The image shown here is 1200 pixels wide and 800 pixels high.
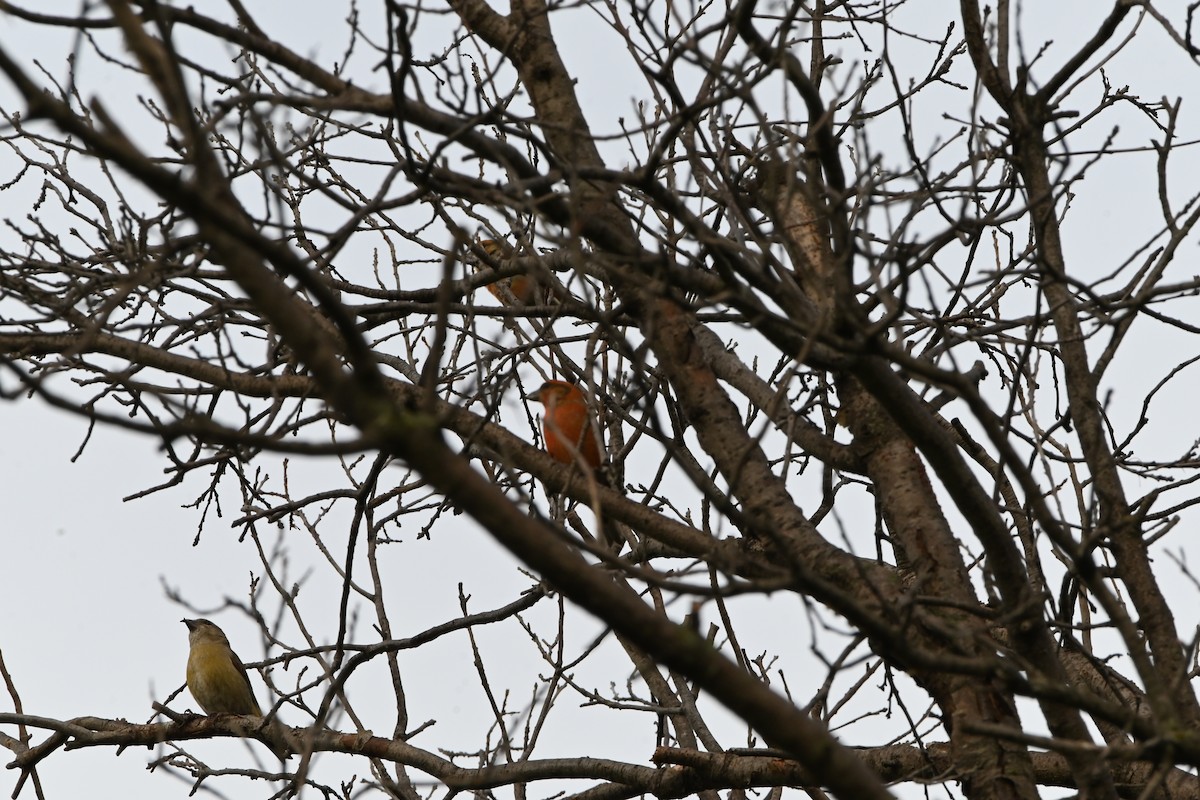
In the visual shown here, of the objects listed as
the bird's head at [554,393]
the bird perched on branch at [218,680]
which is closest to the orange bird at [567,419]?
the bird's head at [554,393]

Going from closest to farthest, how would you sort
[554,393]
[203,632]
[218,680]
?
[554,393], [218,680], [203,632]

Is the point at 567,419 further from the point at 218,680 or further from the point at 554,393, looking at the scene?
the point at 218,680

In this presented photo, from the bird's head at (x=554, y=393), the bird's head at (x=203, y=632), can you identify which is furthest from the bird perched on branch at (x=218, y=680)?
the bird's head at (x=554, y=393)

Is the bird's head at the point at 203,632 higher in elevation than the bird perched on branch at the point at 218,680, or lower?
higher

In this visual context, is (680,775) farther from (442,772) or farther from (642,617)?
(642,617)

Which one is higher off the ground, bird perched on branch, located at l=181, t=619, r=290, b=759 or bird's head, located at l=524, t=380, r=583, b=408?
bird's head, located at l=524, t=380, r=583, b=408

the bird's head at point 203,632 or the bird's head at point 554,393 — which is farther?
the bird's head at point 203,632

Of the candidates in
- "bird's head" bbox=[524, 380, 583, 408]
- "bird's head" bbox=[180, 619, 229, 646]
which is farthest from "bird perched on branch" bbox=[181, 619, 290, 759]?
"bird's head" bbox=[524, 380, 583, 408]

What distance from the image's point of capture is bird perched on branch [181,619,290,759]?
9164 mm

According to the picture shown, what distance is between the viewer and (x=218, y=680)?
30.1 feet

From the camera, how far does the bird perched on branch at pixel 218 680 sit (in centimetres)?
916

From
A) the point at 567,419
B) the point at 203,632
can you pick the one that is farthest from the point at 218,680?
the point at 567,419

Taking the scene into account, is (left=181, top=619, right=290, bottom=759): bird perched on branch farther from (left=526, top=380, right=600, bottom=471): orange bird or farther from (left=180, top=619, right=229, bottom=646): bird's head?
(left=526, top=380, right=600, bottom=471): orange bird

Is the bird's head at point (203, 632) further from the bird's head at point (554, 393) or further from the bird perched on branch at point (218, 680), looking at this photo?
the bird's head at point (554, 393)
